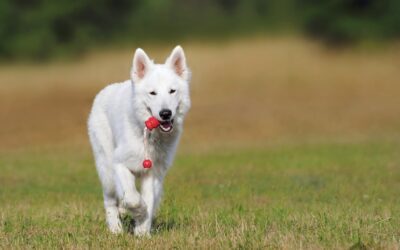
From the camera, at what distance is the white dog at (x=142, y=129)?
7816 mm

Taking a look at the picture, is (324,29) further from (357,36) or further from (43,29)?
(43,29)

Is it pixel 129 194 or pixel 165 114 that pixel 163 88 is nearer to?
pixel 165 114

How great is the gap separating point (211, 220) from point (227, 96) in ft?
67.0

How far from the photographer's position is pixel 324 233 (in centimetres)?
726

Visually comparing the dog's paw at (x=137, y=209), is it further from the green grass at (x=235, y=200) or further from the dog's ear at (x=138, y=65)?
the dog's ear at (x=138, y=65)

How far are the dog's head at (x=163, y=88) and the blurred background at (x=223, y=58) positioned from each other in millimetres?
15389

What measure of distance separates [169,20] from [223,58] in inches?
84.7

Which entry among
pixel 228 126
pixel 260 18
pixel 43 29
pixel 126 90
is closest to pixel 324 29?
pixel 260 18

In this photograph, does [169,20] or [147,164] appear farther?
[169,20]

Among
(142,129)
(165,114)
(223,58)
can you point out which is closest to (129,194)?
(142,129)

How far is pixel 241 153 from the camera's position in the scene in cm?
1745

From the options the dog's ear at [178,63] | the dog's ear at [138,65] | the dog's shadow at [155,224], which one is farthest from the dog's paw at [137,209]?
the dog's ear at [178,63]

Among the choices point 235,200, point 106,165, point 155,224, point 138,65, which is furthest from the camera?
point 235,200

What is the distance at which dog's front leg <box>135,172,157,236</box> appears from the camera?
793cm
